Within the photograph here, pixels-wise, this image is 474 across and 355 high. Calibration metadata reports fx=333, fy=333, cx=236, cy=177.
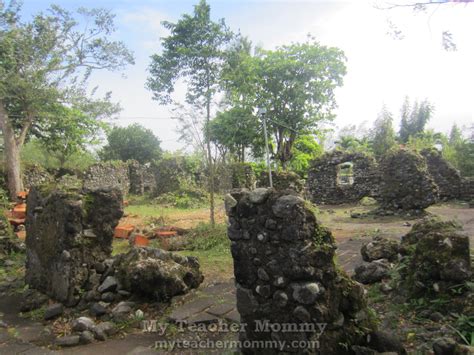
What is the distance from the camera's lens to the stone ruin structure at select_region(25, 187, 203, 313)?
4.46m

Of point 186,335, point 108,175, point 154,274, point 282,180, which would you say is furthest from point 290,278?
point 108,175

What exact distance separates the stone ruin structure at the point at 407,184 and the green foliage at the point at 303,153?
41.2 feet

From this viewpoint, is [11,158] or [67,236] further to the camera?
[11,158]

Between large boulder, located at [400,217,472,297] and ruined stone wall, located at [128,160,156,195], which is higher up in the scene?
ruined stone wall, located at [128,160,156,195]

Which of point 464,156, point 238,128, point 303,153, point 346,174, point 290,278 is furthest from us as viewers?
point 303,153

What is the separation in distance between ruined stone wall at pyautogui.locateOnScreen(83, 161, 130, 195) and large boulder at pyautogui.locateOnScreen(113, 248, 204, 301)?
13.5 m

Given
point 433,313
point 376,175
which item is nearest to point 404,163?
point 376,175

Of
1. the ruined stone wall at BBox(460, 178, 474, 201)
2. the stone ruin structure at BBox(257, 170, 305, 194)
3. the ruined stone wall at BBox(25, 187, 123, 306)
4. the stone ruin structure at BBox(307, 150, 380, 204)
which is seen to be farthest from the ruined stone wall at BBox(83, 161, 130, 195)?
the ruined stone wall at BBox(460, 178, 474, 201)

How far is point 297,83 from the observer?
20.4 m

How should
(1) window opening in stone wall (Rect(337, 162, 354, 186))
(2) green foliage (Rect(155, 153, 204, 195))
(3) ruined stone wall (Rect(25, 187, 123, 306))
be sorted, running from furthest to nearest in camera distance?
1. (2) green foliage (Rect(155, 153, 204, 195))
2. (1) window opening in stone wall (Rect(337, 162, 354, 186))
3. (3) ruined stone wall (Rect(25, 187, 123, 306))

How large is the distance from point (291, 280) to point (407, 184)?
977 cm

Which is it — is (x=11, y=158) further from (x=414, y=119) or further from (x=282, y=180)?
(x=414, y=119)

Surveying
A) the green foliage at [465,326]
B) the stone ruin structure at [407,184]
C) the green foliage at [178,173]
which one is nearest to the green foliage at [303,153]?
the green foliage at [178,173]

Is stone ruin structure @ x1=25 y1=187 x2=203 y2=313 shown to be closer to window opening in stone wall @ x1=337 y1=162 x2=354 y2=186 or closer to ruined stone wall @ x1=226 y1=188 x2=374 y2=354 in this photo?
ruined stone wall @ x1=226 y1=188 x2=374 y2=354
